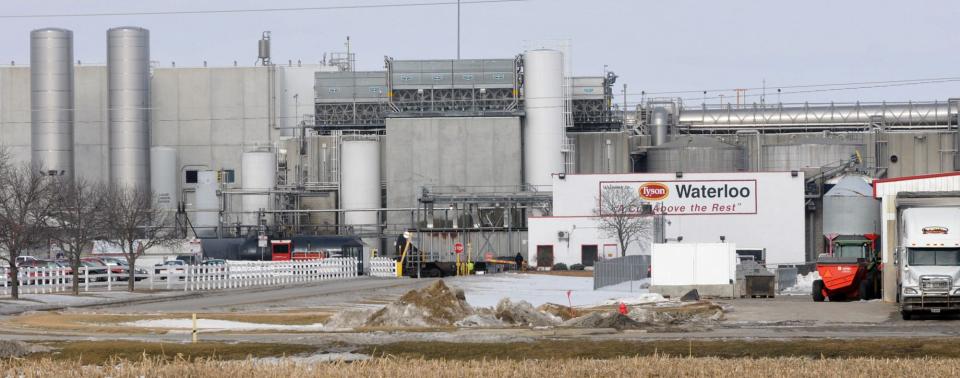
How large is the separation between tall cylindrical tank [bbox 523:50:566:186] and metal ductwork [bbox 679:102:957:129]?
11.5 metres

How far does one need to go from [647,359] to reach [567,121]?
8491 cm

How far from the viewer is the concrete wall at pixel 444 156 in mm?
105062

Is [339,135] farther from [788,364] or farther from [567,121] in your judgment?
[788,364]

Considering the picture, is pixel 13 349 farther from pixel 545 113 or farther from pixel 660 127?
pixel 660 127

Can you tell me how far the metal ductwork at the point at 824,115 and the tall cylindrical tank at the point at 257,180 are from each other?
3295cm

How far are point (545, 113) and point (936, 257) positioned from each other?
6936 cm

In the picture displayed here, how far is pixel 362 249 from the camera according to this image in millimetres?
87438

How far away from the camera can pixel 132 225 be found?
58938 millimetres

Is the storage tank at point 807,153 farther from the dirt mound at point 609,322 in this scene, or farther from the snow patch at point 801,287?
the dirt mound at point 609,322

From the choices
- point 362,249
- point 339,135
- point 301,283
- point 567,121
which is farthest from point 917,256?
point 339,135

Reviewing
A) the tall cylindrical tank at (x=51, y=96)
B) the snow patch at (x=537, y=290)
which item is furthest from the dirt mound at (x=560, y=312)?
the tall cylindrical tank at (x=51, y=96)

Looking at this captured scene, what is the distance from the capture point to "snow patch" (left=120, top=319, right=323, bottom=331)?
34.3 metres

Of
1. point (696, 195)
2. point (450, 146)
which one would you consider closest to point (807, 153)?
point (696, 195)

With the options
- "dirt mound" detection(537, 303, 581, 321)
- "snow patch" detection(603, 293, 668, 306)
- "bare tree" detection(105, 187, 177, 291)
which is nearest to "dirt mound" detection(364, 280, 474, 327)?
"dirt mound" detection(537, 303, 581, 321)
